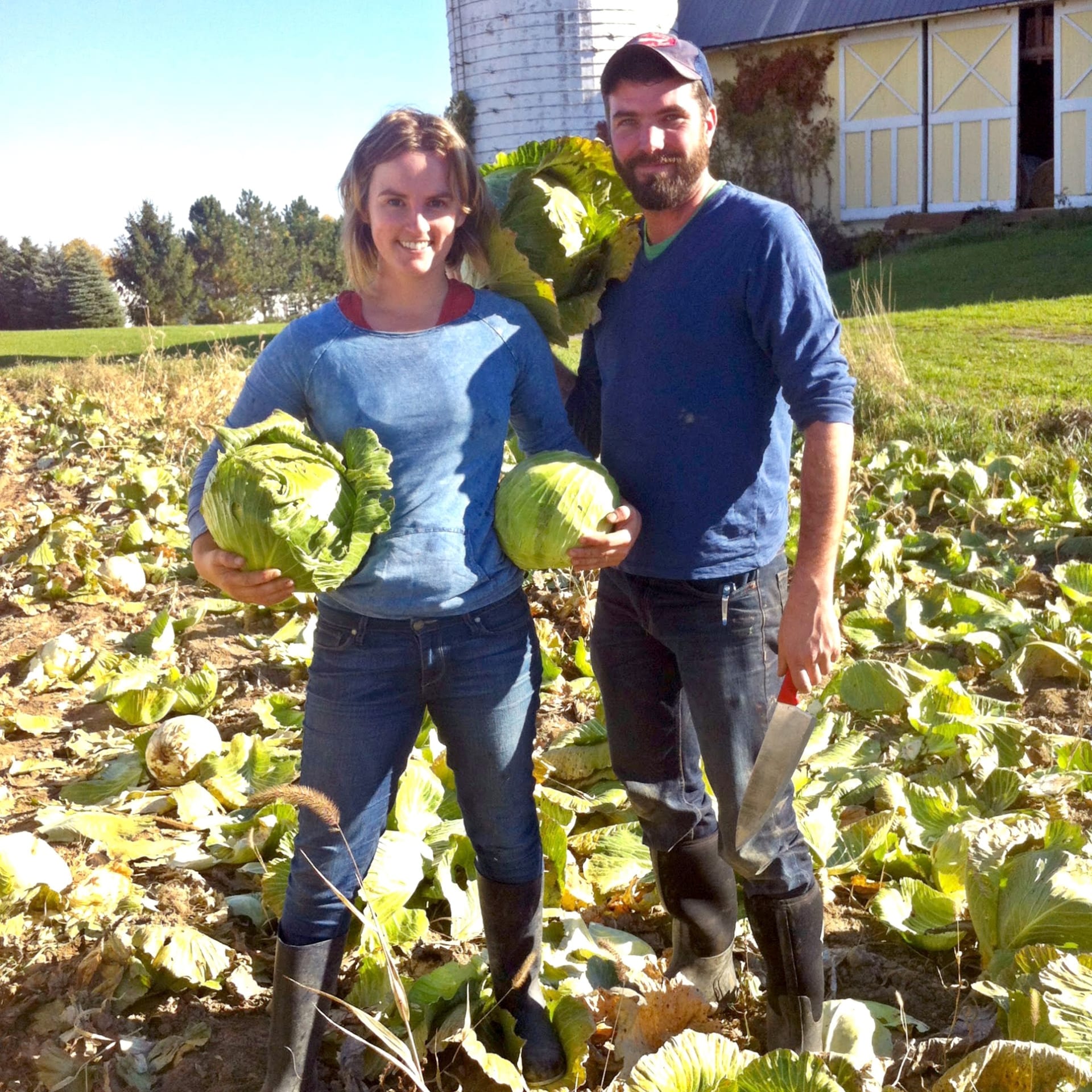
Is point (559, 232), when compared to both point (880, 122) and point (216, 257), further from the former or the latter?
point (216, 257)

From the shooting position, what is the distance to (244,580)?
2234 mm

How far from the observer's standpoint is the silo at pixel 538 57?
49.1ft

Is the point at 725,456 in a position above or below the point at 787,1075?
above

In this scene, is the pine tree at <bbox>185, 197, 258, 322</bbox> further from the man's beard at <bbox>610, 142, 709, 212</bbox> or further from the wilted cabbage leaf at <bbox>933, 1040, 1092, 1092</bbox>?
the wilted cabbage leaf at <bbox>933, 1040, 1092, 1092</bbox>

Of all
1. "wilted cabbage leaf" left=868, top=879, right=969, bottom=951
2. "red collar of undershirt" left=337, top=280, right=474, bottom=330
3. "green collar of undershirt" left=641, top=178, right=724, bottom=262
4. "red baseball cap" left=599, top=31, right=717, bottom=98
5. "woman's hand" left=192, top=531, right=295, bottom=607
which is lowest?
"wilted cabbage leaf" left=868, top=879, right=969, bottom=951

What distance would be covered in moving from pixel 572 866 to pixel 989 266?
14.0m

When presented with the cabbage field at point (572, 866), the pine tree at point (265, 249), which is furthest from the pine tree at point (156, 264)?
the cabbage field at point (572, 866)

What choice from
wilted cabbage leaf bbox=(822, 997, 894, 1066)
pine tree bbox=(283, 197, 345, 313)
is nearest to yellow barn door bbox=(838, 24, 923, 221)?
wilted cabbage leaf bbox=(822, 997, 894, 1066)

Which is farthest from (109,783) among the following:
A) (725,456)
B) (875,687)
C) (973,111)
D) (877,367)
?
(973,111)

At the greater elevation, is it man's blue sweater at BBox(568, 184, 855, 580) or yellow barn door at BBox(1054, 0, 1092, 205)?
yellow barn door at BBox(1054, 0, 1092, 205)

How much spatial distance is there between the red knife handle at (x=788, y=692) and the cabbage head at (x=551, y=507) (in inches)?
19.6

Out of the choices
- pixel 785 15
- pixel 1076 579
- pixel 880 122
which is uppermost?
pixel 785 15

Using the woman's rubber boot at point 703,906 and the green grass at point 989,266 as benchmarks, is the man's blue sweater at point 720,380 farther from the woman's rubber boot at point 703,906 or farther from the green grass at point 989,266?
the green grass at point 989,266

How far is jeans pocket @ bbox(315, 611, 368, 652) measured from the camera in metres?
2.30
